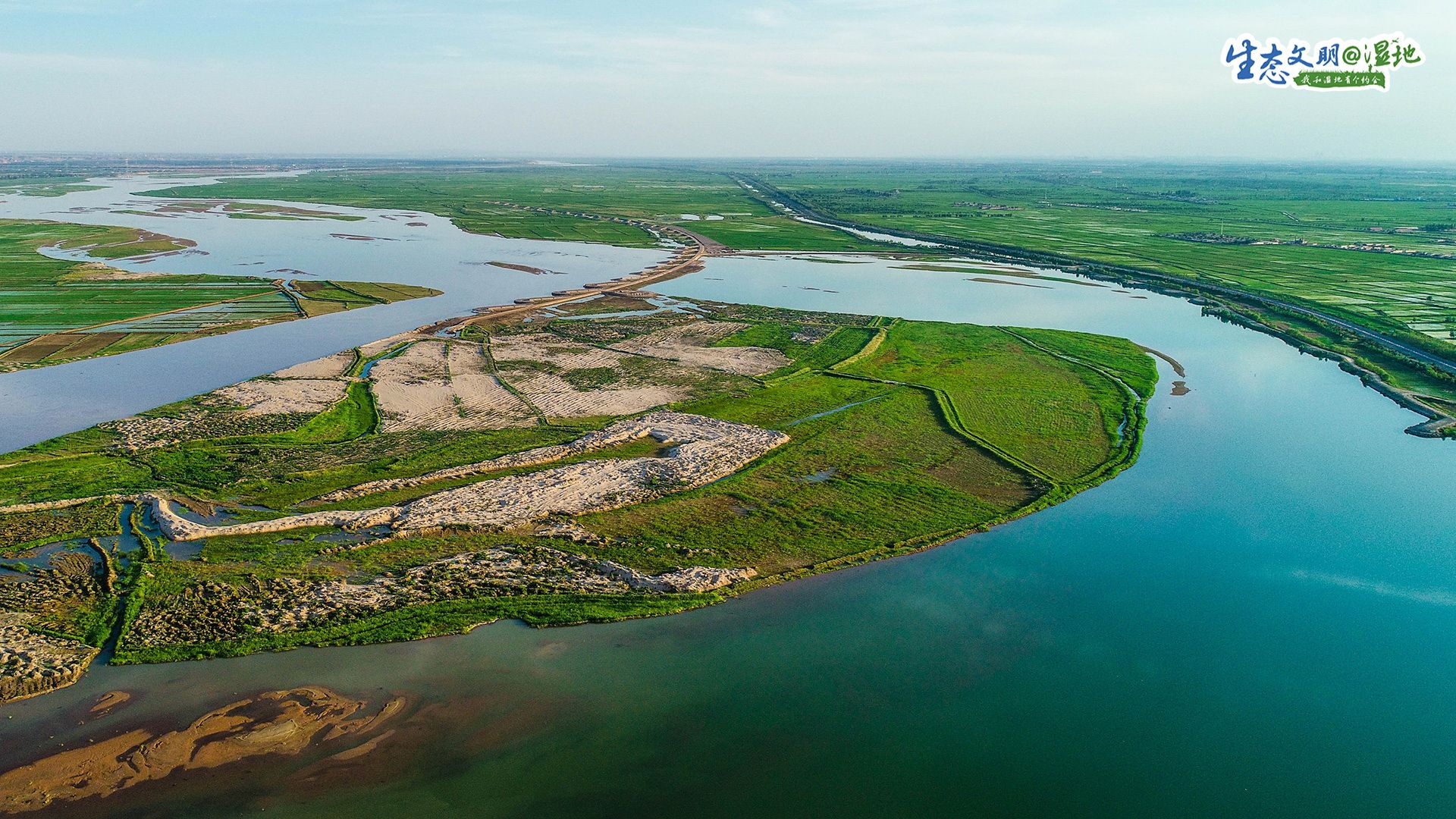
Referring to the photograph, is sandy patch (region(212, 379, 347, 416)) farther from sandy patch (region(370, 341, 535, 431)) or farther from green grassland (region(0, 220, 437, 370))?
green grassland (region(0, 220, 437, 370))

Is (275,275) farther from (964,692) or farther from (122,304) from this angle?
(964,692)

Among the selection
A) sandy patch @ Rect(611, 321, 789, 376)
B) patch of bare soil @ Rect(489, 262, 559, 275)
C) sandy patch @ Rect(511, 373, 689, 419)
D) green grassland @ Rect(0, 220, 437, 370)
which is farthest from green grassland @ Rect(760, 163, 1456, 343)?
green grassland @ Rect(0, 220, 437, 370)

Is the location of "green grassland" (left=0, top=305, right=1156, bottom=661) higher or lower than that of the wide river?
higher

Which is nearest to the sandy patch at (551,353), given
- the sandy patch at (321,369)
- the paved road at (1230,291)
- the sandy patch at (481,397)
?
the sandy patch at (481,397)

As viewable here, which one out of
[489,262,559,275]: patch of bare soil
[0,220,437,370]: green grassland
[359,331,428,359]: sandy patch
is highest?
[489,262,559,275]: patch of bare soil

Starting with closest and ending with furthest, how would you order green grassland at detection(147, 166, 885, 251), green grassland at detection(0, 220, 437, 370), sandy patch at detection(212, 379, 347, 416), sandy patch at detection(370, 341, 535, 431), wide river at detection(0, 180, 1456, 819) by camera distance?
wide river at detection(0, 180, 1456, 819)
sandy patch at detection(370, 341, 535, 431)
sandy patch at detection(212, 379, 347, 416)
green grassland at detection(0, 220, 437, 370)
green grassland at detection(147, 166, 885, 251)

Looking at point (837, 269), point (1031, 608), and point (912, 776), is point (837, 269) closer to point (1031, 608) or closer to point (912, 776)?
point (1031, 608)
